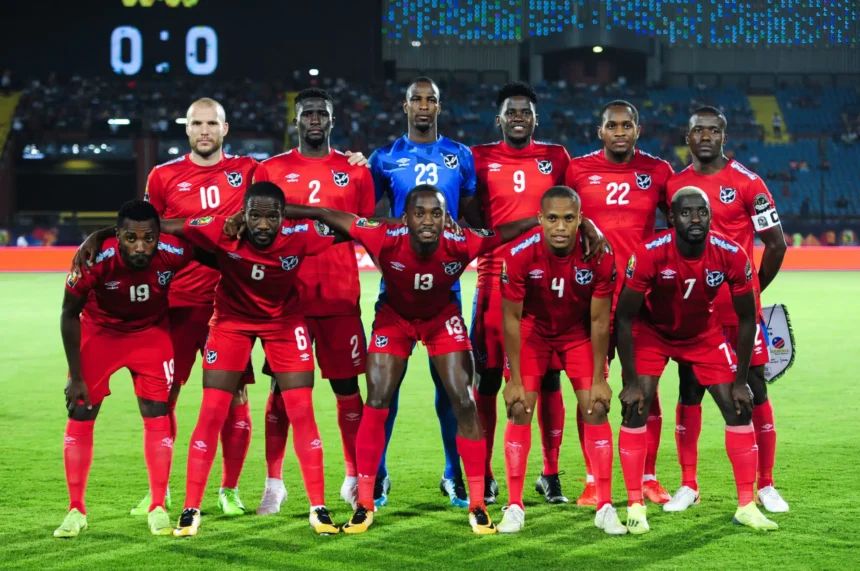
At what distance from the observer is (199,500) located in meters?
5.68

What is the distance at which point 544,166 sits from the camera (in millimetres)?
6750

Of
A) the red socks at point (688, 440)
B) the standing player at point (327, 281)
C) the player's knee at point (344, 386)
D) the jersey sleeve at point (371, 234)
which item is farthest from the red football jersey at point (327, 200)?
the red socks at point (688, 440)

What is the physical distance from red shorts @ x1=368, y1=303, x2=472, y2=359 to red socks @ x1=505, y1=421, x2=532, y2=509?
520 millimetres

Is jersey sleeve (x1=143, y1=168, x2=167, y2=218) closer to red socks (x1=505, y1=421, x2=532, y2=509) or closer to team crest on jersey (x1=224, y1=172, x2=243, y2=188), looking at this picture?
team crest on jersey (x1=224, y1=172, x2=243, y2=188)

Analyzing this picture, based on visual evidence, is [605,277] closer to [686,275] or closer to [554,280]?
[554,280]

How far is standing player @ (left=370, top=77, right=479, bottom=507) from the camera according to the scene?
259 inches

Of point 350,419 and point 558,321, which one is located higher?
point 558,321

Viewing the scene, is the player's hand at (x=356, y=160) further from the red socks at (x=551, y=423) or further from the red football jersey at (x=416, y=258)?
the red socks at (x=551, y=423)

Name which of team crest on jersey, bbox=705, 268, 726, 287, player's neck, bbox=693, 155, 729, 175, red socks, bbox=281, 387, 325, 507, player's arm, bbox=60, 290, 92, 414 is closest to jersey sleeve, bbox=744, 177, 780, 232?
player's neck, bbox=693, 155, 729, 175

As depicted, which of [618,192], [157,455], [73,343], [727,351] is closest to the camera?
[73,343]

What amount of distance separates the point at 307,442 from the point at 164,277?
3.80ft

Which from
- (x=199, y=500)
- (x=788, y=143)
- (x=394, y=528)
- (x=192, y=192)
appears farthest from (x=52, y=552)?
(x=788, y=143)

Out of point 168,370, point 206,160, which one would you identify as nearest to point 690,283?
point 168,370

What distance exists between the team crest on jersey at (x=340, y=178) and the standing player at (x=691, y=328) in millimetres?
1833
